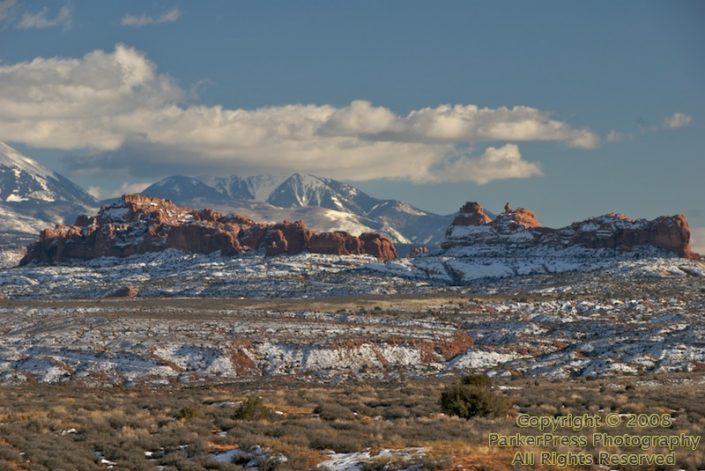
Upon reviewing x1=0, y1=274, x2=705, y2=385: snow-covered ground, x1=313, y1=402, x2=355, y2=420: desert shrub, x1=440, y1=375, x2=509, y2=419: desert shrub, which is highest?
x1=440, y1=375, x2=509, y2=419: desert shrub

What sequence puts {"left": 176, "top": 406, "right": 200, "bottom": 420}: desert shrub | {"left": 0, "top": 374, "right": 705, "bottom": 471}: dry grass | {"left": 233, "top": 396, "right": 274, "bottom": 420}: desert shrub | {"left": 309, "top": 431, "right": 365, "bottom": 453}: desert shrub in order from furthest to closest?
{"left": 176, "top": 406, "right": 200, "bottom": 420}: desert shrub → {"left": 233, "top": 396, "right": 274, "bottom": 420}: desert shrub → {"left": 309, "top": 431, "right": 365, "bottom": 453}: desert shrub → {"left": 0, "top": 374, "right": 705, "bottom": 471}: dry grass

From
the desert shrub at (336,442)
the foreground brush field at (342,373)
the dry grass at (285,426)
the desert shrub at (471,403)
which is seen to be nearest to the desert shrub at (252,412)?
the foreground brush field at (342,373)

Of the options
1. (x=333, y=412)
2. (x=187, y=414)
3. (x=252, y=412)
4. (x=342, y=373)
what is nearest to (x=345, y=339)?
(x=342, y=373)

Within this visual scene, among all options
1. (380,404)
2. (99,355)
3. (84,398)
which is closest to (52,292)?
(99,355)

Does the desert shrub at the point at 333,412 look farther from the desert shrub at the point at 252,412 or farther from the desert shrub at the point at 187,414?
the desert shrub at the point at 187,414

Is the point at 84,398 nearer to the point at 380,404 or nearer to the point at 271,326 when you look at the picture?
the point at 380,404

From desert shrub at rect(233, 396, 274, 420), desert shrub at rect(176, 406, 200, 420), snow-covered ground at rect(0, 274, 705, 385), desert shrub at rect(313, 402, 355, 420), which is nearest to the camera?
desert shrub at rect(233, 396, 274, 420)

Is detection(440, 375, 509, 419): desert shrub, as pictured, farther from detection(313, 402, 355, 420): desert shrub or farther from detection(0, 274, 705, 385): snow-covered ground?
detection(0, 274, 705, 385): snow-covered ground

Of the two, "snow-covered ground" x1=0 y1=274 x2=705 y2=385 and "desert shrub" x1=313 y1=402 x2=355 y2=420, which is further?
"snow-covered ground" x1=0 y1=274 x2=705 y2=385

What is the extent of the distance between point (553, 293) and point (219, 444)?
133087mm

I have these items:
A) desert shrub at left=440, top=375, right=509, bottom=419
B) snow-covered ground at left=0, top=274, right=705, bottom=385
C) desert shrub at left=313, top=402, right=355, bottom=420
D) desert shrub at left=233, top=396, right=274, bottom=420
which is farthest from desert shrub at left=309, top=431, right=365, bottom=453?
snow-covered ground at left=0, top=274, right=705, bottom=385

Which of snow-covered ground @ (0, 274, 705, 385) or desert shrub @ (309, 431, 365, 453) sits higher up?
desert shrub @ (309, 431, 365, 453)

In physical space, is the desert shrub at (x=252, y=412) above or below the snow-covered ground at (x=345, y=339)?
above

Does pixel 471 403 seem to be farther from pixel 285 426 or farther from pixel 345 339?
pixel 345 339
